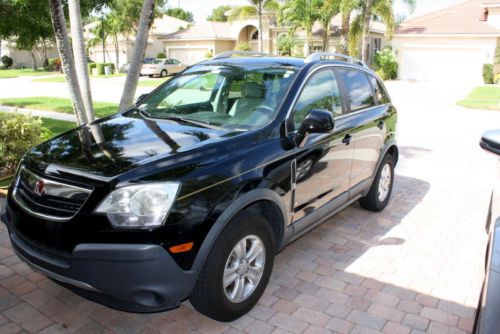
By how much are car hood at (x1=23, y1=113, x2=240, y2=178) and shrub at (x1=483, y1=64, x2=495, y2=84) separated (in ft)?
86.7

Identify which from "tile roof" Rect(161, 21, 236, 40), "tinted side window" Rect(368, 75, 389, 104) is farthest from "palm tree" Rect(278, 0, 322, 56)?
"tinted side window" Rect(368, 75, 389, 104)

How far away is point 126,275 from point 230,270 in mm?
745

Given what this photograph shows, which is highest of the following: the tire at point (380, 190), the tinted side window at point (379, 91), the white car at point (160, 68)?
the white car at point (160, 68)

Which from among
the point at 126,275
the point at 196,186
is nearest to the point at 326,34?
the point at 196,186

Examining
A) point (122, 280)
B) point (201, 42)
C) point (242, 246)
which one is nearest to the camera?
point (122, 280)

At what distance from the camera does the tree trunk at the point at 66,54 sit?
6.11 metres

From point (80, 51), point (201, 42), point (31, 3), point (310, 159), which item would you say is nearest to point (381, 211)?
point (310, 159)

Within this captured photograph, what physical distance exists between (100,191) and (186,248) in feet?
1.96

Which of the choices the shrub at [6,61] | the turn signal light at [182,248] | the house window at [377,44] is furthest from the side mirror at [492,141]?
the shrub at [6,61]

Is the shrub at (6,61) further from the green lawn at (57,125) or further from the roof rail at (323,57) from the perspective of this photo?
the roof rail at (323,57)

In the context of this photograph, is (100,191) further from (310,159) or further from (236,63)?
(236,63)

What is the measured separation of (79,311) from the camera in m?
3.35

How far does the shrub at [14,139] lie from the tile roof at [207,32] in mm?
37279

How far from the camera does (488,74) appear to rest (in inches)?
1008
